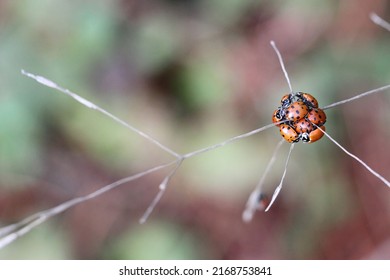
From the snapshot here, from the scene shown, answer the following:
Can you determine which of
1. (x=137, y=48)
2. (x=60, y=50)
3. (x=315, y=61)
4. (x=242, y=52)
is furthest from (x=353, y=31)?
(x=60, y=50)

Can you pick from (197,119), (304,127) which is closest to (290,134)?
(304,127)

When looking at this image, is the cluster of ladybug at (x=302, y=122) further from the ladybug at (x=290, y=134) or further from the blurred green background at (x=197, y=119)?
the blurred green background at (x=197, y=119)

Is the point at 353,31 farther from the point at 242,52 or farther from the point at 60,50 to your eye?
the point at 60,50

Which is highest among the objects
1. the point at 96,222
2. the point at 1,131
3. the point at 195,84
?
the point at 195,84

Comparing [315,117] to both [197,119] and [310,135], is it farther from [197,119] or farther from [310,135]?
[197,119]

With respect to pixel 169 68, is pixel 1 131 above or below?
below

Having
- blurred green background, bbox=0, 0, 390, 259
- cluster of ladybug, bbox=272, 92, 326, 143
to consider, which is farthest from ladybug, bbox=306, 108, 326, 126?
blurred green background, bbox=0, 0, 390, 259
